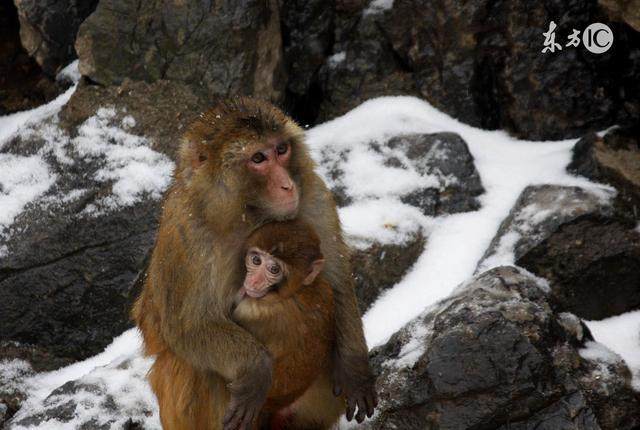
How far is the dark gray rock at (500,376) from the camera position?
11.6 ft

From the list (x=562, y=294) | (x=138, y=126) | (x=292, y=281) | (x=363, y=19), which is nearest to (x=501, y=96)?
(x=363, y=19)

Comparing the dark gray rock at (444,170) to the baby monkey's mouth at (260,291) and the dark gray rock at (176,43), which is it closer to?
the dark gray rock at (176,43)

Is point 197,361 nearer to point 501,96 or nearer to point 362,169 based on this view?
point 362,169

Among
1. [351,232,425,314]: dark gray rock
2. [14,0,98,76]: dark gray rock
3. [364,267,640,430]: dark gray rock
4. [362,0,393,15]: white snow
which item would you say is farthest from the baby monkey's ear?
[14,0,98,76]: dark gray rock

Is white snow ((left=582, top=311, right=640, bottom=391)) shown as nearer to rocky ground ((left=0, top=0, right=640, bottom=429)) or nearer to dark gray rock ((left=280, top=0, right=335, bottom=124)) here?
rocky ground ((left=0, top=0, right=640, bottom=429))

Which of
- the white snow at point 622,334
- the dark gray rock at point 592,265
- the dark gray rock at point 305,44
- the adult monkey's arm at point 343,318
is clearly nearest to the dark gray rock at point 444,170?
the dark gray rock at point 592,265

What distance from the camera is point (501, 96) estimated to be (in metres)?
6.11

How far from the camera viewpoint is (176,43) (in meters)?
6.04

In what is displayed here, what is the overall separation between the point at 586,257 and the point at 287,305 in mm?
2096

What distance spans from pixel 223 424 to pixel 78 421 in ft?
4.06

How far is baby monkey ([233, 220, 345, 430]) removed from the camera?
3293 millimetres

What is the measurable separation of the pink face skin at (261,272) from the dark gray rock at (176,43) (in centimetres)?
287

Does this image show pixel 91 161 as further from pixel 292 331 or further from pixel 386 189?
pixel 292 331

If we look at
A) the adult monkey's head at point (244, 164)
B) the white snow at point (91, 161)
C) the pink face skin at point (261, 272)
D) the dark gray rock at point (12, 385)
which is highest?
the adult monkey's head at point (244, 164)
